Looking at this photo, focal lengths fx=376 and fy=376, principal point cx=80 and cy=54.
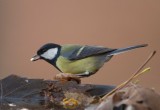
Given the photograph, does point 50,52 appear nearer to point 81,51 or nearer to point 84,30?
point 81,51

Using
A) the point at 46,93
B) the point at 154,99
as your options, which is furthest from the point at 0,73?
the point at 154,99

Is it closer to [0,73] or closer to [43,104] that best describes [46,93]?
[43,104]

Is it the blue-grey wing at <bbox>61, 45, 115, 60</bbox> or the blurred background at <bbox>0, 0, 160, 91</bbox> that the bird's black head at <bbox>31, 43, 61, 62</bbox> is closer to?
the blue-grey wing at <bbox>61, 45, 115, 60</bbox>

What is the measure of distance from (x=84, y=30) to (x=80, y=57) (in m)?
0.88

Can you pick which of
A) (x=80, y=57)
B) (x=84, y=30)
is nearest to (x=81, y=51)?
(x=80, y=57)

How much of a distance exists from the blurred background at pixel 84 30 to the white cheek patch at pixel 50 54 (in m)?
0.83

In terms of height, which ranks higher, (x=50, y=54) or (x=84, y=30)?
(x=50, y=54)

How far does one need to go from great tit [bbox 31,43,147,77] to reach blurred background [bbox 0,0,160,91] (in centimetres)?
83

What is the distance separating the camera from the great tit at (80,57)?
0.79m

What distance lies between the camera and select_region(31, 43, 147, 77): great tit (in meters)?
0.79

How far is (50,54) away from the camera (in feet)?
2.75

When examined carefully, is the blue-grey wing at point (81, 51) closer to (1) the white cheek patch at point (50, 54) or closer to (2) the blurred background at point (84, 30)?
(1) the white cheek patch at point (50, 54)

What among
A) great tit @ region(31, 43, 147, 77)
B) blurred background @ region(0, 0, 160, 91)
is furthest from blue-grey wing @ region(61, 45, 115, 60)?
blurred background @ region(0, 0, 160, 91)

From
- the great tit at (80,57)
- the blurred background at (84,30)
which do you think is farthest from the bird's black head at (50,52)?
the blurred background at (84,30)
